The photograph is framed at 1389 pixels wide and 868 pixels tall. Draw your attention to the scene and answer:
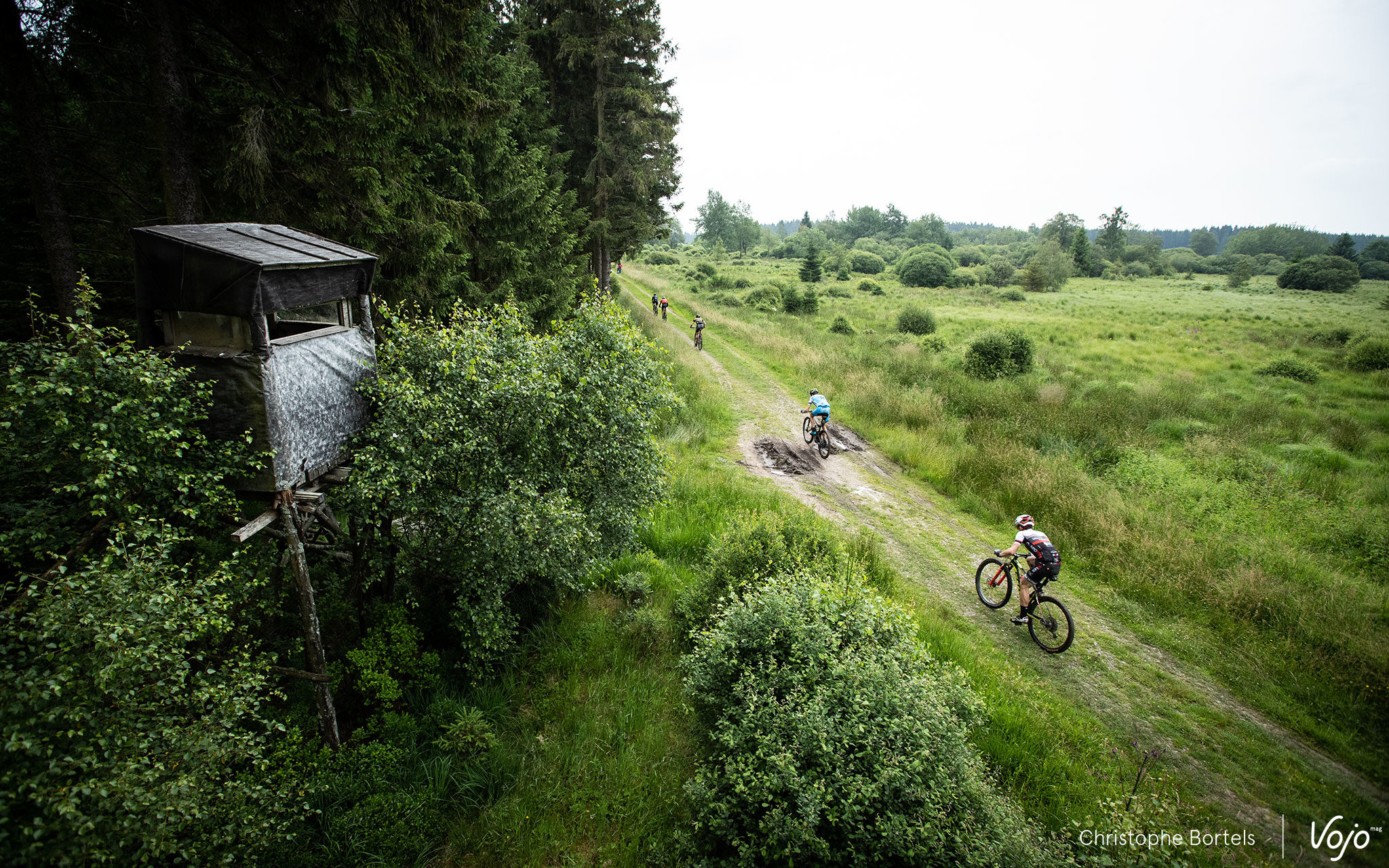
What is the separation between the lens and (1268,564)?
392 inches

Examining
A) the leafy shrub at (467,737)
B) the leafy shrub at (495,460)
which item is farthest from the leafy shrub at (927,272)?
the leafy shrub at (467,737)

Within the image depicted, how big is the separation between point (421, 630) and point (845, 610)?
5886 millimetres

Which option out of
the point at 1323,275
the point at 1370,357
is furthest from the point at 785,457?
the point at 1323,275

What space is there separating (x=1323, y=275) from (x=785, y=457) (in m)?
81.1

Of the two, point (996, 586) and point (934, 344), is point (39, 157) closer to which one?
point (996, 586)

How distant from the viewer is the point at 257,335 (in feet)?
17.0

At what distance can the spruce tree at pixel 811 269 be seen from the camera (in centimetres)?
6425

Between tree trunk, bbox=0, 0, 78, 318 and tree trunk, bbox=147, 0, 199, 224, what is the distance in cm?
139

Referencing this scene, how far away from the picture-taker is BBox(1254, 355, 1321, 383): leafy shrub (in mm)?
24781

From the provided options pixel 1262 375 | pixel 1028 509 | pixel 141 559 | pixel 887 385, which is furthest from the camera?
pixel 1262 375

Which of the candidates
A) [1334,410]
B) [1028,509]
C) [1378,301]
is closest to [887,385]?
[1028,509]

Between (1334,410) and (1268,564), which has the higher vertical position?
(1334,410)

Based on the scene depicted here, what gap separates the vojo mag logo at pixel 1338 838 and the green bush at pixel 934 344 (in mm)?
24104

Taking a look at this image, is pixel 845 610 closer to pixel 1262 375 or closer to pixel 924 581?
pixel 924 581
